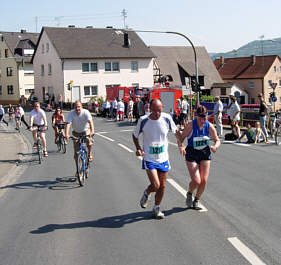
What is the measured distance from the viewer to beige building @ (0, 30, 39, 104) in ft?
222

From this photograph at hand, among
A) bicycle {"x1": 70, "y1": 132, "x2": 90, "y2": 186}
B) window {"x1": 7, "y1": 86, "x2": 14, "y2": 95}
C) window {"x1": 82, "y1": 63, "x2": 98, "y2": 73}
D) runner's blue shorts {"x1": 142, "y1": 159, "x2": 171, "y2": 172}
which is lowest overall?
bicycle {"x1": 70, "y1": 132, "x2": 90, "y2": 186}

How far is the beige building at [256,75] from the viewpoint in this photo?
78.4 m

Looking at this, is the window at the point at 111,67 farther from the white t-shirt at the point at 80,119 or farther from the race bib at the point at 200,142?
the race bib at the point at 200,142

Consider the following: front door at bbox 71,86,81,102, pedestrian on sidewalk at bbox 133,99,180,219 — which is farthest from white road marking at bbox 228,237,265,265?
front door at bbox 71,86,81,102

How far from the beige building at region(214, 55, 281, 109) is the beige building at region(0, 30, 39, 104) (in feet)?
119

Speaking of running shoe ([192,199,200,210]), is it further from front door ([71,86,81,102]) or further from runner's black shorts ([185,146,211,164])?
front door ([71,86,81,102])

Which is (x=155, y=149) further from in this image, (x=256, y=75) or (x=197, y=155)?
(x=256, y=75)

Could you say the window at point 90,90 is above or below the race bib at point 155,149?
above

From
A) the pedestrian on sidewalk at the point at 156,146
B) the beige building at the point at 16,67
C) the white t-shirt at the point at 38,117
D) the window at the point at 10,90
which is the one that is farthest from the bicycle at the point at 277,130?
the window at the point at 10,90

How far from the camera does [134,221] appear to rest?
6.98 meters

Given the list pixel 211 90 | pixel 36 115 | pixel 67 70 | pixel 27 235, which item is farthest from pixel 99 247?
pixel 211 90

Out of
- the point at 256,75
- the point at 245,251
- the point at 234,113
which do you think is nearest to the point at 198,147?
the point at 245,251

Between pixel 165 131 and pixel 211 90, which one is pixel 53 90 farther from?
pixel 165 131

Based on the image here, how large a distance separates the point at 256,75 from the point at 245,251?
7680 cm
